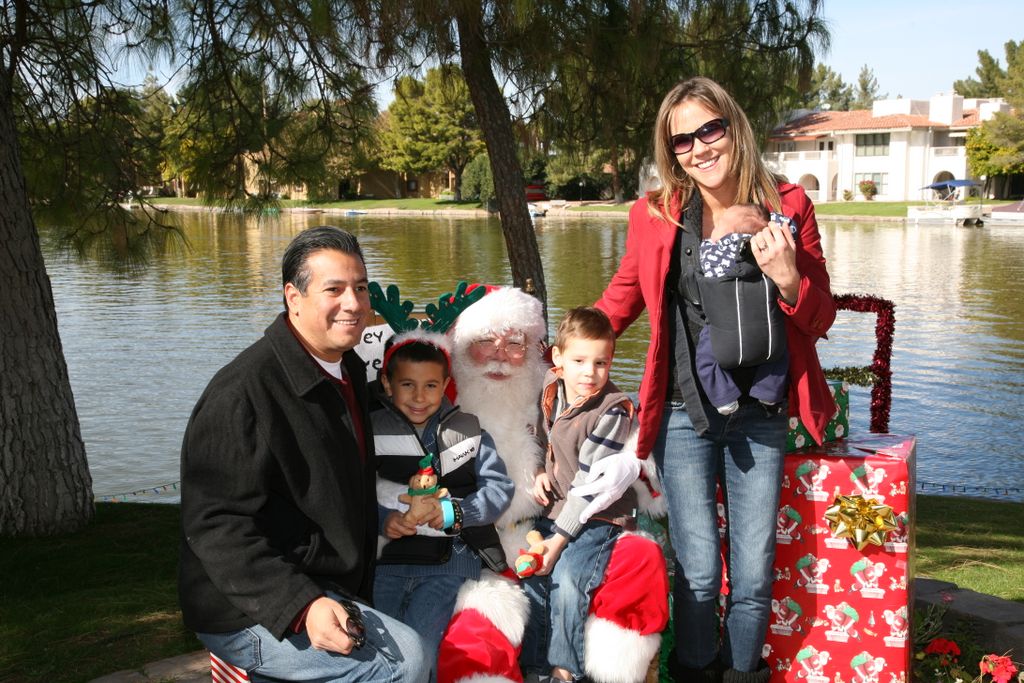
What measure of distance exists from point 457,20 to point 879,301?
113 inches

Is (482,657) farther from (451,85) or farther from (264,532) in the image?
(451,85)

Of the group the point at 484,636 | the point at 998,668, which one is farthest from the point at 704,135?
the point at 998,668

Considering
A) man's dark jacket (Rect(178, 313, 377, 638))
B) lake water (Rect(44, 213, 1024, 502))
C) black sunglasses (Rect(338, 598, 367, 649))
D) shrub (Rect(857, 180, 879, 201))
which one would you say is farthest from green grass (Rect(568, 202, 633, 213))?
black sunglasses (Rect(338, 598, 367, 649))

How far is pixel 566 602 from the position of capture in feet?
9.46

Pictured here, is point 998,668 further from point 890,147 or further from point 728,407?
point 890,147

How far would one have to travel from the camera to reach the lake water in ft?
29.6

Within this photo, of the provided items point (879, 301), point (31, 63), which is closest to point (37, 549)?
point (31, 63)

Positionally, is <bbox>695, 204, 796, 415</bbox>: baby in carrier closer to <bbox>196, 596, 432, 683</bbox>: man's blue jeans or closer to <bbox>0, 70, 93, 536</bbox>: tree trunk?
<bbox>196, 596, 432, 683</bbox>: man's blue jeans

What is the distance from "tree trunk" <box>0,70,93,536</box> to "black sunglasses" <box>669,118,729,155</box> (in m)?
3.87

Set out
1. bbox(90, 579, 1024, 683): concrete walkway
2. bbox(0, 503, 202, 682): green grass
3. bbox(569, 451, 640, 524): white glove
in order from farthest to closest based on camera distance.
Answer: bbox(0, 503, 202, 682): green grass → bbox(90, 579, 1024, 683): concrete walkway → bbox(569, 451, 640, 524): white glove

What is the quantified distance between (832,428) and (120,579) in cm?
361

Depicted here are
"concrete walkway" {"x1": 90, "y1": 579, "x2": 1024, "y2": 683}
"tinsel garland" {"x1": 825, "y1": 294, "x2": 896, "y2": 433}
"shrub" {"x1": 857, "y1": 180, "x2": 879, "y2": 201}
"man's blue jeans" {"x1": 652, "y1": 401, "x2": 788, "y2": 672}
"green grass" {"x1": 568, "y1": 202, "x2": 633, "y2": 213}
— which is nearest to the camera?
"man's blue jeans" {"x1": 652, "y1": 401, "x2": 788, "y2": 672}

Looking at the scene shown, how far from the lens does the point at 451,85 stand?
652 centimetres

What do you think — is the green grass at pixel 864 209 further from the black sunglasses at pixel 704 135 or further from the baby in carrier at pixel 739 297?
the baby in carrier at pixel 739 297
